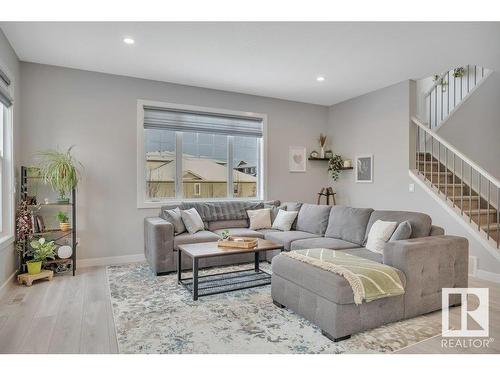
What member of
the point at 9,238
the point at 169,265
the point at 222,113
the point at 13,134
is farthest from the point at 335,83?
the point at 9,238

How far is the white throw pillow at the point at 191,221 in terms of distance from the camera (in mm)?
4324

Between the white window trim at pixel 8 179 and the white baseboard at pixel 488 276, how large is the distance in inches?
217

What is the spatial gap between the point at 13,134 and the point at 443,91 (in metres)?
6.62

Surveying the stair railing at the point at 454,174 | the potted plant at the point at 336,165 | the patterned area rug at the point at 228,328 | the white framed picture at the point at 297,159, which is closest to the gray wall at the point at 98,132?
the patterned area rug at the point at 228,328

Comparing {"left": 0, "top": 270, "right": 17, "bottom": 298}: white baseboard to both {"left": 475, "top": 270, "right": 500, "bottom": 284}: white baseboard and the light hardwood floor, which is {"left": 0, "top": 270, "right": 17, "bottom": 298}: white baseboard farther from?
{"left": 475, "top": 270, "right": 500, "bottom": 284}: white baseboard

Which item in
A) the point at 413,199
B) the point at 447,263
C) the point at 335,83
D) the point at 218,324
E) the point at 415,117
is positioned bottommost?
the point at 218,324

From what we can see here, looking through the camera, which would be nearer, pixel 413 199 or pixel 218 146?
pixel 413 199

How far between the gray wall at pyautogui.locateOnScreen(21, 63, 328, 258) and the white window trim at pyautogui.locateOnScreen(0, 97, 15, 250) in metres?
0.47

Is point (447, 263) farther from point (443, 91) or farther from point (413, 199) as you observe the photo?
point (443, 91)

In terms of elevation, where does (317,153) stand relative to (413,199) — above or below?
above

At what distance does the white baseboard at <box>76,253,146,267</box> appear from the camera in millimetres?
4355

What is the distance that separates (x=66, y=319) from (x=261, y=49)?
10.9 feet

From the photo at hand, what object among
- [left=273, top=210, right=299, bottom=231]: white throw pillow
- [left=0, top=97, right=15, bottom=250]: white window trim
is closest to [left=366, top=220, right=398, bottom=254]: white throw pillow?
[left=273, top=210, right=299, bottom=231]: white throw pillow

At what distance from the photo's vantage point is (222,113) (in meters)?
5.30
